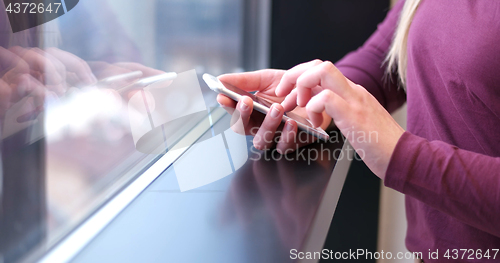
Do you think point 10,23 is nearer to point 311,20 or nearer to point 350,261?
point 311,20

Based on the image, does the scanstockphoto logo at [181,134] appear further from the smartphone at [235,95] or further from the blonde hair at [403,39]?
the blonde hair at [403,39]

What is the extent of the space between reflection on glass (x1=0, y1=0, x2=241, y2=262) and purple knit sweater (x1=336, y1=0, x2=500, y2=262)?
316 millimetres

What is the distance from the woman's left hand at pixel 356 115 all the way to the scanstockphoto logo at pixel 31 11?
0.84 feet

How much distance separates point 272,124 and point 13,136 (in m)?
0.30

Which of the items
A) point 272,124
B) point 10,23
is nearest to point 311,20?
point 272,124

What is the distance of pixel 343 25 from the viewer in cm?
120

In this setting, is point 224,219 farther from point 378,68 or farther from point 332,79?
point 378,68

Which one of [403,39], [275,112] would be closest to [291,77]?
[275,112]

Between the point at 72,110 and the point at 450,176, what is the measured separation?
0.39 meters

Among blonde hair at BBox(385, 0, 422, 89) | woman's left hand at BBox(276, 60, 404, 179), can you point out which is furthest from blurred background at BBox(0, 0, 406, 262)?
blonde hair at BBox(385, 0, 422, 89)

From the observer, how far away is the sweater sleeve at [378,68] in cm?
74

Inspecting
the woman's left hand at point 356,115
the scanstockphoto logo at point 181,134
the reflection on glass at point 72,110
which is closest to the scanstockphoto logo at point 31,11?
the reflection on glass at point 72,110

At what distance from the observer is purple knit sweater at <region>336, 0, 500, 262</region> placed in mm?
382

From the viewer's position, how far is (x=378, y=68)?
30.4 inches
